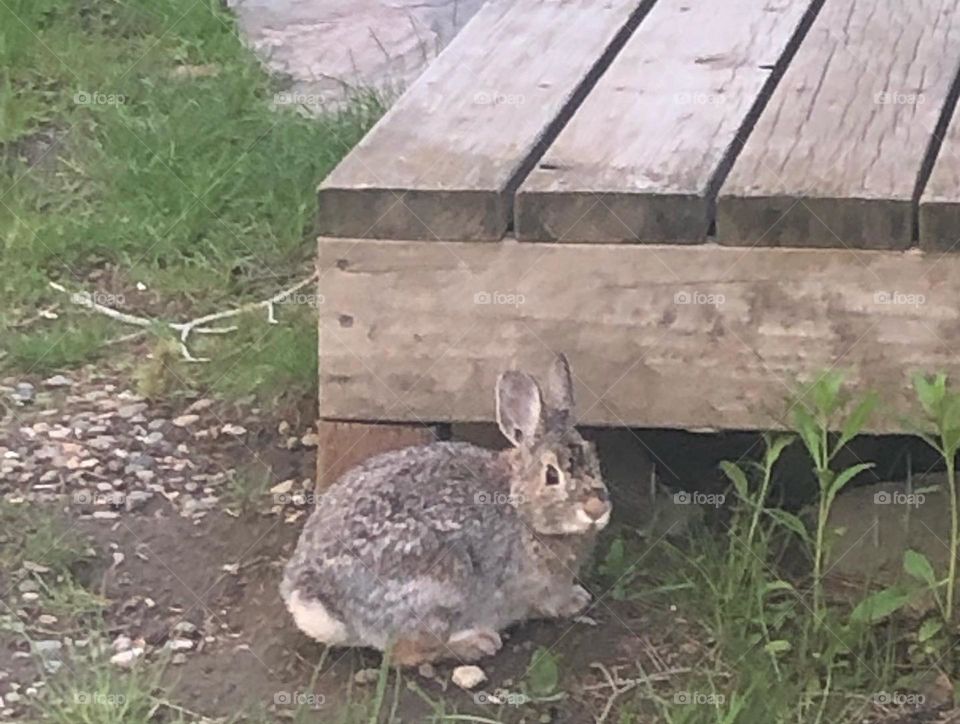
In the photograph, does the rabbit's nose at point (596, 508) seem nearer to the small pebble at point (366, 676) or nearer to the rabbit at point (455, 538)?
the rabbit at point (455, 538)

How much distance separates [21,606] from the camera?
3525 mm

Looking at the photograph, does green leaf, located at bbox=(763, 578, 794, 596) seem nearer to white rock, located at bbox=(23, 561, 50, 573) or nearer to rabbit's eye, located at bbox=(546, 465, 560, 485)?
rabbit's eye, located at bbox=(546, 465, 560, 485)

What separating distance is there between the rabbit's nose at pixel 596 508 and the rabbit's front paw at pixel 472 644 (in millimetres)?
273

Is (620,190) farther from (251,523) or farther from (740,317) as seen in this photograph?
(251,523)

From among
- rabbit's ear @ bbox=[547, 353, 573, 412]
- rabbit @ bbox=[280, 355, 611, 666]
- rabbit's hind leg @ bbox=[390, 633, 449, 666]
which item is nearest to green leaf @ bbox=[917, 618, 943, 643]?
rabbit @ bbox=[280, 355, 611, 666]

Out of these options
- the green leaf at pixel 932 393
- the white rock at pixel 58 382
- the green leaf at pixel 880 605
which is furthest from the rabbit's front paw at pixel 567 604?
the white rock at pixel 58 382

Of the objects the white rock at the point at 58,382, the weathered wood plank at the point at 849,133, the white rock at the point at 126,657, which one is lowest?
the white rock at the point at 58,382

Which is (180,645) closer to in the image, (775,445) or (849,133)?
(775,445)

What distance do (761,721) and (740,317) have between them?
0.67 meters

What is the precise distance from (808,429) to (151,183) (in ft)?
7.95

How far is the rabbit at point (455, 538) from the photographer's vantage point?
325 cm

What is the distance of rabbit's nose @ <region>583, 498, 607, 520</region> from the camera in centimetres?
327

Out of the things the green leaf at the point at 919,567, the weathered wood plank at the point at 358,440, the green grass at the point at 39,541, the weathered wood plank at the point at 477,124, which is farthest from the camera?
the green grass at the point at 39,541

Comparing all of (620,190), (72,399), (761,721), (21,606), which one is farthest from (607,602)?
(72,399)
